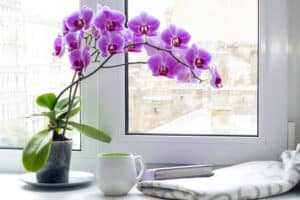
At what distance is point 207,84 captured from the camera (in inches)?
63.2

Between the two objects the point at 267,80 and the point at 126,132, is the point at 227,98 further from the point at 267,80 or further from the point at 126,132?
the point at 126,132

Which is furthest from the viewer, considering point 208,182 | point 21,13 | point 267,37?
point 21,13

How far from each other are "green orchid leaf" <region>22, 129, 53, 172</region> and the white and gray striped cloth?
25 centimetres

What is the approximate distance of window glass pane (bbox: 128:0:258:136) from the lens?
1.59 metres

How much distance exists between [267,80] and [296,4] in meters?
0.24

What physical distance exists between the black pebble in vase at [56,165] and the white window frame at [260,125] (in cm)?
22

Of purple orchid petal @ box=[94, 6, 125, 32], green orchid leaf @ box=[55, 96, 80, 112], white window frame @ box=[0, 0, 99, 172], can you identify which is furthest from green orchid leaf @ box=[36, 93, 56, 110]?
purple orchid petal @ box=[94, 6, 125, 32]

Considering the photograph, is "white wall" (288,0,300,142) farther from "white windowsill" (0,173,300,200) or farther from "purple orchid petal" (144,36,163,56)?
"purple orchid petal" (144,36,163,56)

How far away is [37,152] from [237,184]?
494mm

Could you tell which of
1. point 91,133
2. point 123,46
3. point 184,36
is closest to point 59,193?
point 91,133

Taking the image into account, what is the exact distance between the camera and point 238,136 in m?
1.58

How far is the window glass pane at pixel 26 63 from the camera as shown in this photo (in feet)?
5.59

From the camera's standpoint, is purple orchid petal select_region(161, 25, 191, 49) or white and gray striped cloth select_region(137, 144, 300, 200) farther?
purple orchid petal select_region(161, 25, 191, 49)

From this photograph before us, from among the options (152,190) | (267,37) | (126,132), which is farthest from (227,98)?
(152,190)
